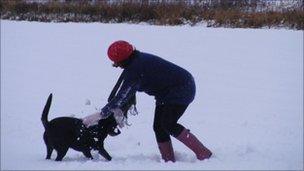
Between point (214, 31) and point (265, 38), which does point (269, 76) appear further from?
point (214, 31)

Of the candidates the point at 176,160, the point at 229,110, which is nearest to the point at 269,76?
the point at 229,110

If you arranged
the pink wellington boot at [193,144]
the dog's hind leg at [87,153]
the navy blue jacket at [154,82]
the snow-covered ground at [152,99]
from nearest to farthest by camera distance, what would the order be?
the navy blue jacket at [154,82]
the pink wellington boot at [193,144]
the dog's hind leg at [87,153]
the snow-covered ground at [152,99]

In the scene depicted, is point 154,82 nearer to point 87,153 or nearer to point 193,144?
point 193,144

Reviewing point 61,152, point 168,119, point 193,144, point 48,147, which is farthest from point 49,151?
point 193,144

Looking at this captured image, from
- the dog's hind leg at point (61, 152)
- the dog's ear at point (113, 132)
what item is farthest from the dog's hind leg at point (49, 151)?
the dog's ear at point (113, 132)

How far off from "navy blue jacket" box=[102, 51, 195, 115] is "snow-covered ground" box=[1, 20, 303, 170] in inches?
24.4

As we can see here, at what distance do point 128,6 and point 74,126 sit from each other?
15.0 metres

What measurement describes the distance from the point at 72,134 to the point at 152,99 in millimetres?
3937

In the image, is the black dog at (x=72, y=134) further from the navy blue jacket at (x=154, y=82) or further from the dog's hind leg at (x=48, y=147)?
the navy blue jacket at (x=154, y=82)

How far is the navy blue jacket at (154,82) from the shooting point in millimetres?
5324

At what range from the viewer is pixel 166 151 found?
5730 mm

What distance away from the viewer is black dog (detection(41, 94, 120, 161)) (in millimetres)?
5730

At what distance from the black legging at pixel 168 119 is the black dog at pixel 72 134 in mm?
472

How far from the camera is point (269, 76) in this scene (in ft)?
37.8
